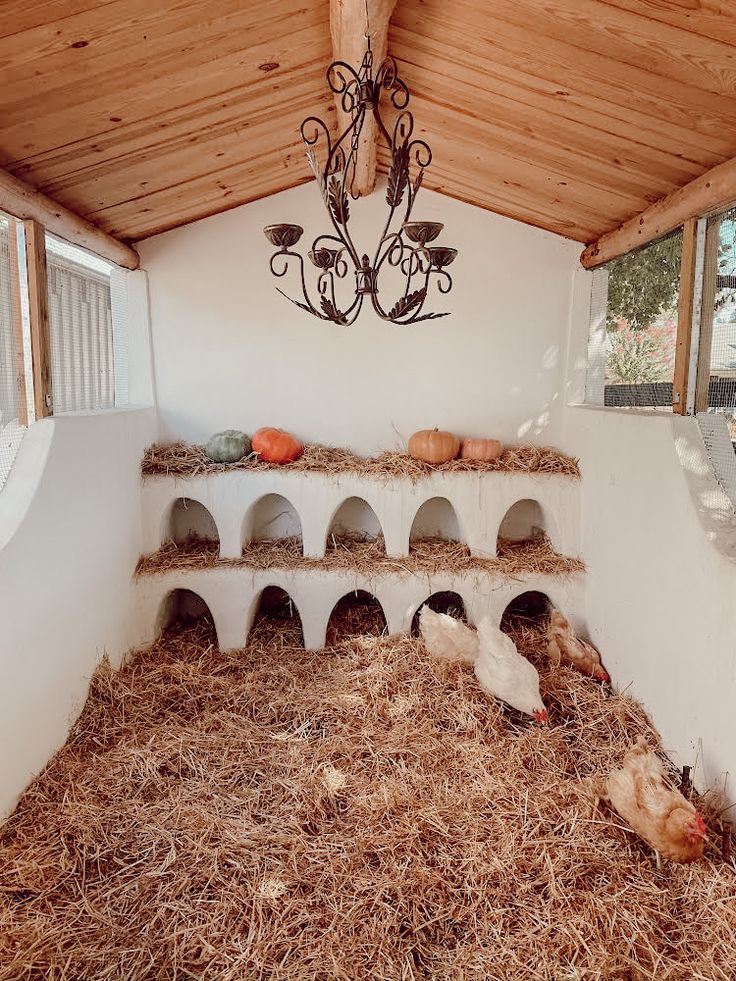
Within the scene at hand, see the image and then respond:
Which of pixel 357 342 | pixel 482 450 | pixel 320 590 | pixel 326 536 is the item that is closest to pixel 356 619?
pixel 320 590

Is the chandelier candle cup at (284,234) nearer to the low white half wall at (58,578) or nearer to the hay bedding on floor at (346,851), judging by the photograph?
the low white half wall at (58,578)

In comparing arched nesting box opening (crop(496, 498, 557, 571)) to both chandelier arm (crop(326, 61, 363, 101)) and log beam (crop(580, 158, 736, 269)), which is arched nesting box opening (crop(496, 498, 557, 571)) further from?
chandelier arm (crop(326, 61, 363, 101))

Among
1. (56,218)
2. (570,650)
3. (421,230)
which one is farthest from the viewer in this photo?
(570,650)

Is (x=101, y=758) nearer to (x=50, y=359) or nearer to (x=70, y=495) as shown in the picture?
(x=70, y=495)

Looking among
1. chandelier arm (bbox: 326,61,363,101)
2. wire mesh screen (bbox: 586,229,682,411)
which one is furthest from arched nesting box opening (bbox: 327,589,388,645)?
chandelier arm (bbox: 326,61,363,101)

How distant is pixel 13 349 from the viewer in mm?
2572

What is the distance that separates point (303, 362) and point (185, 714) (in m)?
1.97

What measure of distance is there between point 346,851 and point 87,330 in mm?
3035

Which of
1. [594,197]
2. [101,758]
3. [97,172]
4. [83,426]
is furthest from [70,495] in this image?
[594,197]

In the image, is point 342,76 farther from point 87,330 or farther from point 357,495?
point 87,330

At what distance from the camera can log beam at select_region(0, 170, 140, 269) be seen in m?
2.37

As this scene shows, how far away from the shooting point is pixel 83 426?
2787mm

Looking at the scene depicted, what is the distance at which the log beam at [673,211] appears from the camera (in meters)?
2.28

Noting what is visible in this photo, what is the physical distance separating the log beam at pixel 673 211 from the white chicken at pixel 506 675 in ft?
5.76
